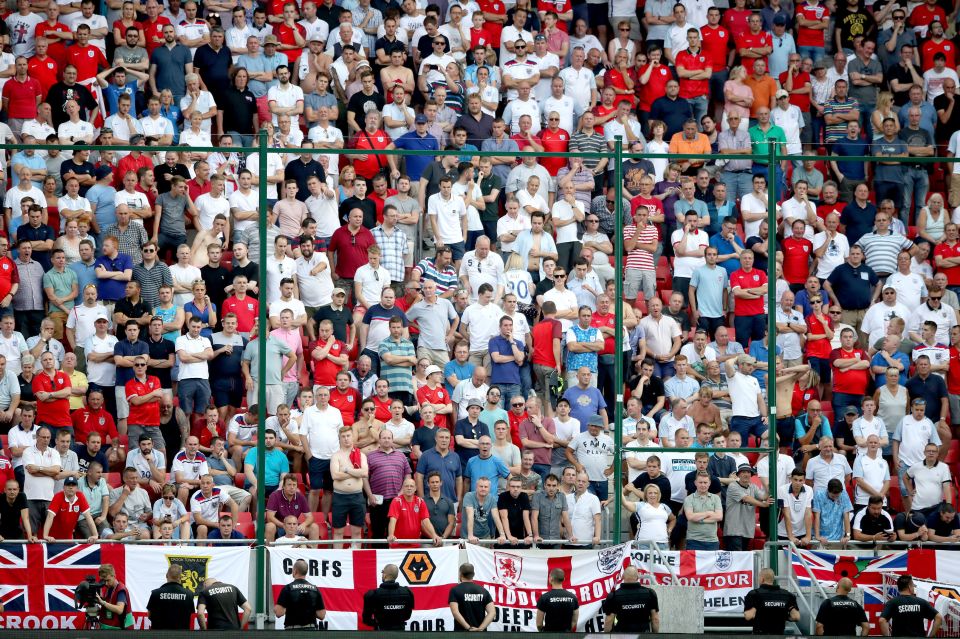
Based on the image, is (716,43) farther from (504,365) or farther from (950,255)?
(504,365)

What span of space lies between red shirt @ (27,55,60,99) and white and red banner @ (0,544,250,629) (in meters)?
8.87

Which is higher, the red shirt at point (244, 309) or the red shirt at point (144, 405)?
the red shirt at point (244, 309)

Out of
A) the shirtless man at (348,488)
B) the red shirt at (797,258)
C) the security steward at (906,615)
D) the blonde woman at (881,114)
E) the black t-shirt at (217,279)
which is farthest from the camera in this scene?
the blonde woman at (881,114)

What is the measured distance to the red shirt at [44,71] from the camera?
22656mm

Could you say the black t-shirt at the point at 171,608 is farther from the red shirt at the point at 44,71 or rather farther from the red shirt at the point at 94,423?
the red shirt at the point at 44,71

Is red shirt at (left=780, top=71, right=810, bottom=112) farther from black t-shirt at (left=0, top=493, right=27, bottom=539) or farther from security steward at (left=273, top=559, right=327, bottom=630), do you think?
black t-shirt at (left=0, top=493, right=27, bottom=539)

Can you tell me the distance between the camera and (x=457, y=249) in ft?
60.1

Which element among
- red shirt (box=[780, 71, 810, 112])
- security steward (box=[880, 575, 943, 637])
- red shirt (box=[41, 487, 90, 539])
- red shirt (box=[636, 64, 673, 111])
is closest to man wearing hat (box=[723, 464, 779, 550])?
security steward (box=[880, 575, 943, 637])

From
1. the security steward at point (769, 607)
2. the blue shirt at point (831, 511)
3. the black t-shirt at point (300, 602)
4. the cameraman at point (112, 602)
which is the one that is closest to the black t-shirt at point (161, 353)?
the cameraman at point (112, 602)

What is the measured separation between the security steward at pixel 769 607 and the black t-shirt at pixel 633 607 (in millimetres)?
1160

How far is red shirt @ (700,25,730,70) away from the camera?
2550 centimetres

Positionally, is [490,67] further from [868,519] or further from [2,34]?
[868,519]

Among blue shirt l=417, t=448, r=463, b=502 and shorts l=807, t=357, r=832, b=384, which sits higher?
shorts l=807, t=357, r=832, b=384

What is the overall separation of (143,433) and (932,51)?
1536 cm
